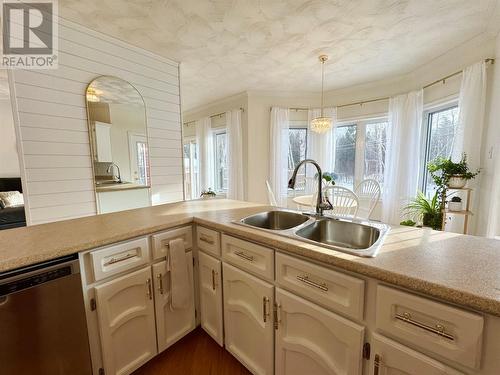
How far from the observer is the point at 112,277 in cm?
109

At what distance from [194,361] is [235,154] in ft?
11.8

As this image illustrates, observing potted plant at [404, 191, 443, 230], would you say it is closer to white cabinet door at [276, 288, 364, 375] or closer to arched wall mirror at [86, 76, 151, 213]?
white cabinet door at [276, 288, 364, 375]

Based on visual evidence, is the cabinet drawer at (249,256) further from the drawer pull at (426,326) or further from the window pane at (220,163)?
the window pane at (220,163)

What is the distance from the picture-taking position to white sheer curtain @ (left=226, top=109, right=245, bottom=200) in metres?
4.42

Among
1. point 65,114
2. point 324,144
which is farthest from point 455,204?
point 65,114

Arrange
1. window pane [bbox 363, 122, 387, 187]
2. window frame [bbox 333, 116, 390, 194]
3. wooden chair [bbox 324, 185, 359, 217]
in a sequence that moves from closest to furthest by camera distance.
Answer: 1. wooden chair [bbox 324, 185, 359, 217]
2. window pane [bbox 363, 122, 387, 187]
3. window frame [bbox 333, 116, 390, 194]

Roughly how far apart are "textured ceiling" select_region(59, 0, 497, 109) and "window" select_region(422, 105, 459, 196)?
31.1 inches

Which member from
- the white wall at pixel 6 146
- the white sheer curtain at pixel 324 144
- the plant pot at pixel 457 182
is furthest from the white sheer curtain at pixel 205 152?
the plant pot at pixel 457 182

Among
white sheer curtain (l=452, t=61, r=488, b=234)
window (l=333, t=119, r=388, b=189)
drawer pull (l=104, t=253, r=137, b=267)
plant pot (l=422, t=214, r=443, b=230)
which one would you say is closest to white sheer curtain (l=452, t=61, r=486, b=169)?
white sheer curtain (l=452, t=61, r=488, b=234)

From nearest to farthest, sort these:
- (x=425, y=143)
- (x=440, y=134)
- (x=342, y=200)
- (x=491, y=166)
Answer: (x=491, y=166)
(x=342, y=200)
(x=440, y=134)
(x=425, y=143)

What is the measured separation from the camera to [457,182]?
2.30 metres

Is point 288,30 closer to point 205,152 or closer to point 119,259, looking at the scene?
point 119,259

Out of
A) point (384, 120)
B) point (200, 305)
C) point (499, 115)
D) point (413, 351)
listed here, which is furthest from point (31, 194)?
point (384, 120)

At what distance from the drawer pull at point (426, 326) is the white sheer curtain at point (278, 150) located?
3708mm
